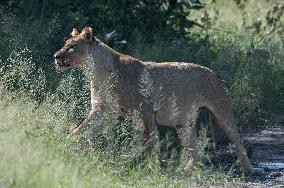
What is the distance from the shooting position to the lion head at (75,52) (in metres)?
10.0

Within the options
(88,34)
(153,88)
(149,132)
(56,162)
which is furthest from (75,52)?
(56,162)

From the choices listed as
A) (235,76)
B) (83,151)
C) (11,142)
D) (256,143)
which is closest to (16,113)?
(83,151)

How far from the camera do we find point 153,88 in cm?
1012

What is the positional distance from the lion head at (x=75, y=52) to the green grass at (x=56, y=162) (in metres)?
1.05

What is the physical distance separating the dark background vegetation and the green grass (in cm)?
240

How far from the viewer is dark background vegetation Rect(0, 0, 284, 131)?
1212 cm

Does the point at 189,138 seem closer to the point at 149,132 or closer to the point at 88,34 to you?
the point at 149,132

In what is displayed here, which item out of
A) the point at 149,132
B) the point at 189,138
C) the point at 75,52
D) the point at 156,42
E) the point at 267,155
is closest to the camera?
the point at 149,132

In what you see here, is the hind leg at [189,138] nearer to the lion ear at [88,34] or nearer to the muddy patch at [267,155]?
the muddy patch at [267,155]

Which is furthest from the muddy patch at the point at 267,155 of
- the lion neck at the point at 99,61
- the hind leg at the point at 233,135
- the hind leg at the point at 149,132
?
the lion neck at the point at 99,61

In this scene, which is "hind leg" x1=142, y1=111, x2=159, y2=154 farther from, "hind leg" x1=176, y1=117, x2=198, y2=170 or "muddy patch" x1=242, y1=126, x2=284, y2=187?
"muddy patch" x1=242, y1=126, x2=284, y2=187

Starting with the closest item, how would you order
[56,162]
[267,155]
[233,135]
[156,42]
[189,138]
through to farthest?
[56,162] < [189,138] < [233,135] < [267,155] < [156,42]

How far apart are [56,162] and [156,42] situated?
6659 mm

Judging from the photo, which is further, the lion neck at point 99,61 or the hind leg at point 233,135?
the hind leg at point 233,135
